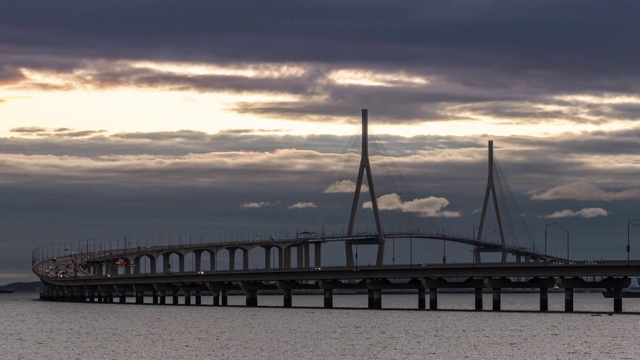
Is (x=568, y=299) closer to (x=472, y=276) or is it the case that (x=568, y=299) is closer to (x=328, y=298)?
(x=472, y=276)

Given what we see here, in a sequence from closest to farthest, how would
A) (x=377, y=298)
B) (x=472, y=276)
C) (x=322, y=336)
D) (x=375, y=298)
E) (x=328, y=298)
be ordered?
(x=322, y=336)
(x=472, y=276)
(x=375, y=298)
(x=377, y=298)
(x=328, y=298)

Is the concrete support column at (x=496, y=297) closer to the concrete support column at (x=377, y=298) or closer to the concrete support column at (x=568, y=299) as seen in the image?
the concrete support column at (x=568, y=299)

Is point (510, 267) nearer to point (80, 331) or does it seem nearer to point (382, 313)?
point (382, 313)

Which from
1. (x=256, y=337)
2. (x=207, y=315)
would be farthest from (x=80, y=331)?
(x=207, y=315)

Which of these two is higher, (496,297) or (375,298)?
(496,297)

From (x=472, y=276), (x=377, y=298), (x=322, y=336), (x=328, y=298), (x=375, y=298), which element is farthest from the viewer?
(x=328, y=298)

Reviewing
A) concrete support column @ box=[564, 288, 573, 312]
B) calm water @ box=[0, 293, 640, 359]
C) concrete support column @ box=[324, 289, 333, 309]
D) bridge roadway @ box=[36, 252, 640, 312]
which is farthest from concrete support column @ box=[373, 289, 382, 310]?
concrete support column @ box=[564, 288, 573, 312]

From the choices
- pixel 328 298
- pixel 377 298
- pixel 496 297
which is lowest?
pixel 328 298

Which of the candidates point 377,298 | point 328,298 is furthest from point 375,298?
point 328,298

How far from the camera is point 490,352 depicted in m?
96.4

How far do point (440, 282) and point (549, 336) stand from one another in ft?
195

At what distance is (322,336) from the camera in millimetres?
117250

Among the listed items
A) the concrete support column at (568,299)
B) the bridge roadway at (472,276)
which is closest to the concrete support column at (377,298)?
the bridge roadway at (472,276)

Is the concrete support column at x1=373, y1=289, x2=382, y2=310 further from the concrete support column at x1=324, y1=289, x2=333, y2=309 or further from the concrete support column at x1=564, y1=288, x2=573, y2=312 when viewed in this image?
the concrete support column at x1=564, y1=288, x2=573, y2=312
